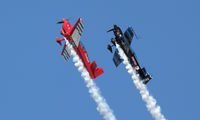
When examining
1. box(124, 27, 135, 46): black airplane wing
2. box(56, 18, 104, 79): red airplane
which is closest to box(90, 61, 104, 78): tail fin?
box(56, 18, 104, 79): red airplane

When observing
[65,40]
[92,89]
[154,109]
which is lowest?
[154,109]

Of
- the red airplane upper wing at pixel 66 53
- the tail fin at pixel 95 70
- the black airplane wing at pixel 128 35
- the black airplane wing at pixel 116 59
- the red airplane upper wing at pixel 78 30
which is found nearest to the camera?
the red airplane upper wing at pixel 78 30

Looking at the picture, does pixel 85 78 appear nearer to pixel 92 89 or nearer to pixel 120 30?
pixel 92 89

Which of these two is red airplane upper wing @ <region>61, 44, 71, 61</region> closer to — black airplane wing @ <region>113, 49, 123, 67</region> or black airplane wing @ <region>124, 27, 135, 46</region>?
black airplane wing @ <region>113, 49, 123, 67</region>

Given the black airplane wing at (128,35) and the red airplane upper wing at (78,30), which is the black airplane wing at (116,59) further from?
the red airplane upper wing at (78,30)

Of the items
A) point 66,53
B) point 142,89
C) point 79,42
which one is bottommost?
point 142,89

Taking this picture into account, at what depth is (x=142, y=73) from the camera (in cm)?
6912

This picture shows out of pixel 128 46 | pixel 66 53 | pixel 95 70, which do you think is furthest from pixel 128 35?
pixel 66 53

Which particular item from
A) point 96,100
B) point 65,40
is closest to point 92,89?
point 96,100

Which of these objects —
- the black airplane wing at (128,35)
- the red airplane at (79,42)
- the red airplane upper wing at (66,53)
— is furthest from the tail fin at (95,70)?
the red airplane upper wing at (66,53)

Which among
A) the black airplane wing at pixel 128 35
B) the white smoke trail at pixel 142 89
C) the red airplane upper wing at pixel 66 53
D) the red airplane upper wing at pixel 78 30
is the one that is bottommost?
the white smoke trail at pixel 142 89

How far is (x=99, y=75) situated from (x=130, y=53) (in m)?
3.80

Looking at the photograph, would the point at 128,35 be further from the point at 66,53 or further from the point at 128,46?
the point at 66,53

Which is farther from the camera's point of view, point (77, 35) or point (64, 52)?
point (64, 52)
